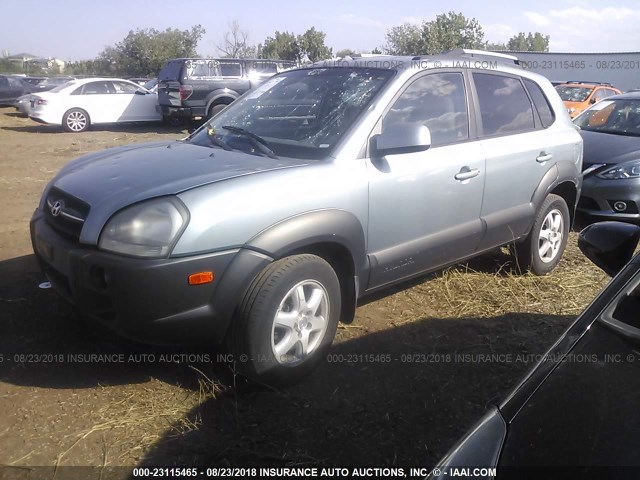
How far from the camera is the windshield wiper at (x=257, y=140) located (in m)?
3.42

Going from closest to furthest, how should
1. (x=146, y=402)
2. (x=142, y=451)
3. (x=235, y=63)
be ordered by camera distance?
(x=142, y=451)
(x=146, y=402)
(x=235, y=63)

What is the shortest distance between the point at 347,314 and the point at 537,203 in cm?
→ 207

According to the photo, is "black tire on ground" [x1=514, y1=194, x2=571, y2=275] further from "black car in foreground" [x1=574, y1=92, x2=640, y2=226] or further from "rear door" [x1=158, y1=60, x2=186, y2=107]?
"rear door" [x1=158, y1=60, x2=186, y2=107]

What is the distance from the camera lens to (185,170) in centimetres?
306

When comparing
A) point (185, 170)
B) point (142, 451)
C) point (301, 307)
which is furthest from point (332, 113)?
point (142, 451)

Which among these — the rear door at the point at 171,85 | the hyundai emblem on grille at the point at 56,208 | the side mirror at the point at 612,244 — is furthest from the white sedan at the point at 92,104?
the side mirror at the point at 612,244

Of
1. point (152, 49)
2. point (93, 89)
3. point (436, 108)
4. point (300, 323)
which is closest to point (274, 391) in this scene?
point (300, 323)

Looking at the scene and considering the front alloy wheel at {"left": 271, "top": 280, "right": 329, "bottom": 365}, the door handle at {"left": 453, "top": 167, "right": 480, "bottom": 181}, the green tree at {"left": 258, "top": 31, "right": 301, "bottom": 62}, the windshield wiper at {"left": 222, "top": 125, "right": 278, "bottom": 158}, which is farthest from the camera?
the green tree at {"left": 258, "top": 31, "right": 301, "bottom": 62}

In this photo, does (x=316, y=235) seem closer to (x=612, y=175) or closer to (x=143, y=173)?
(x=143, y=173)

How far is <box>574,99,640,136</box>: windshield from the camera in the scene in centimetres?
→ 733

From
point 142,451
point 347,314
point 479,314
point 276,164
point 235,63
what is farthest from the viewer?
point 235,63

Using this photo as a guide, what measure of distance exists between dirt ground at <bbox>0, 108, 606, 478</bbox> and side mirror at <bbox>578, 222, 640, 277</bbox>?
3.45ft

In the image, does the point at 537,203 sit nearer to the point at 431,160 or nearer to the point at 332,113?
the point at 431,160

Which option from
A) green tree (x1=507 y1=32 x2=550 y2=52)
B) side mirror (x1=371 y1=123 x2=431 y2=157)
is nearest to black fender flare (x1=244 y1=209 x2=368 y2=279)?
side mirror (x1=371 y1=123 x2=431 y2=157)
